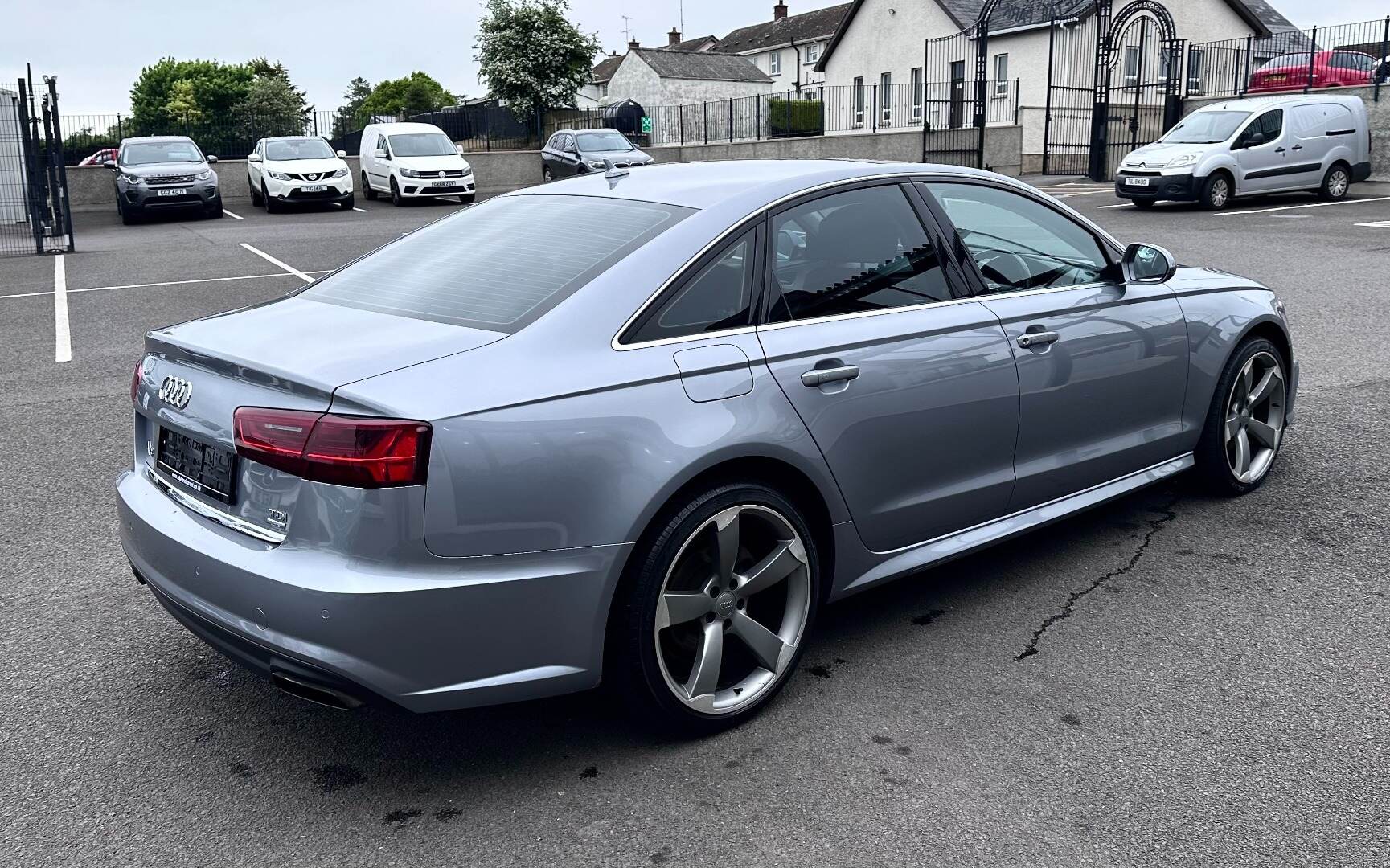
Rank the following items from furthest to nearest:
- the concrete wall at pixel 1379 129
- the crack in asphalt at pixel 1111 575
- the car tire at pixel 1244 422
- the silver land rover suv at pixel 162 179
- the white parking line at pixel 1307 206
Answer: the concrete wall at pixel 1379 129, the silver land rover suv at pixel 162 179, the white parking line at pixel 1307 206, the car tire at pixel 1244 422, the crack in asphalt at pixel 1111 575

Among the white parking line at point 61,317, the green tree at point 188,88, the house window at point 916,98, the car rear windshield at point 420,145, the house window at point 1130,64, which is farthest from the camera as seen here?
the green tree at point 188,88

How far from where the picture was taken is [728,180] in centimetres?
387

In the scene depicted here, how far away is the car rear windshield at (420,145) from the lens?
28.6 m

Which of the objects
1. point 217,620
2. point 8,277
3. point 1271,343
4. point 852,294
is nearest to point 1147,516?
point 1271,343

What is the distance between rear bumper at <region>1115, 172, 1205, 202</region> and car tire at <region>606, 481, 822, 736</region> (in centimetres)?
1879

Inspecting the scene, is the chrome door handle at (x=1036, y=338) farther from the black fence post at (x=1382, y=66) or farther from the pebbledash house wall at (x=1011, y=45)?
the pebbledash house wall at (x=1011, y=45)

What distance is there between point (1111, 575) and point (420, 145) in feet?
87.2

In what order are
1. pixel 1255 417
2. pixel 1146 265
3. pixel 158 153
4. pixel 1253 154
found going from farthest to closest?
pixel 158 153, pixel 1253 154, pixel 1255 417, pixel 1146 265

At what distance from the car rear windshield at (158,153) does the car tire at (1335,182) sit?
2214 centimetres

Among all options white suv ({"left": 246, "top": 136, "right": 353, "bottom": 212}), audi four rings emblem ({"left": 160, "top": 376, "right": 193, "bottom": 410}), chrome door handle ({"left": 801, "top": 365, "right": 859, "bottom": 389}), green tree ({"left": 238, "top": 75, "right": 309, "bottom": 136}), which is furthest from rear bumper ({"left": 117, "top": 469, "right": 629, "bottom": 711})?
green tree ({"left": 238, "top": 75, "right": 309, "bottom": 136})

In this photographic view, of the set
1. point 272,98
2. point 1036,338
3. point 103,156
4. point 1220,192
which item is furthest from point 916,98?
point 272,98

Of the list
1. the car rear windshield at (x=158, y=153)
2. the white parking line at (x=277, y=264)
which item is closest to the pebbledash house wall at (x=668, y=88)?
the car rear windshield at (x=158, y=153)

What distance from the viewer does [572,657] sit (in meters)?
3.04

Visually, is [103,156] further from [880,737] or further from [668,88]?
[880,737]
